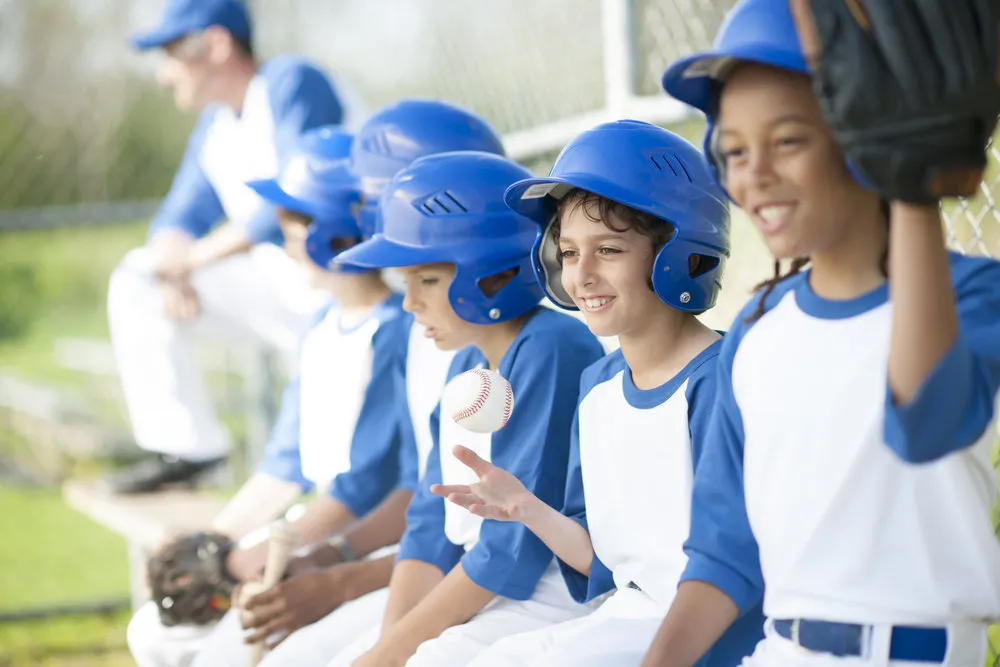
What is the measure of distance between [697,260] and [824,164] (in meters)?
0.83

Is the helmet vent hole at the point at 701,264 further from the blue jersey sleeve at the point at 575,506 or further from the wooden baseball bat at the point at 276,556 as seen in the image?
the wooden baseball bat at the point at 276,556

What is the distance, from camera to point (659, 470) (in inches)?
98.4

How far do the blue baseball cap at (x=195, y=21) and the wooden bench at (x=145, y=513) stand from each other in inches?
82.3

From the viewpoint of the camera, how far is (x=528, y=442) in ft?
9.59

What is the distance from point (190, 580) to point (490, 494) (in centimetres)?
186

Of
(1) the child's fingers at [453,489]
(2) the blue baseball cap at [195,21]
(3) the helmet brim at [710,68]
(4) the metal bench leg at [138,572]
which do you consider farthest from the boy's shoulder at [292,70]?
(3) the helmet brim at [710,68]

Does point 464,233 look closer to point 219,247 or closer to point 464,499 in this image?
point 464,499

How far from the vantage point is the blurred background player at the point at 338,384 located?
3.95 m

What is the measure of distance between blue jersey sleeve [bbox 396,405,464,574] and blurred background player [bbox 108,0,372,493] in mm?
2382

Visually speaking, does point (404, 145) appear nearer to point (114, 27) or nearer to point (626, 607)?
point (626, 607)

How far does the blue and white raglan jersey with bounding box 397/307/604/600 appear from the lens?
2.87 m

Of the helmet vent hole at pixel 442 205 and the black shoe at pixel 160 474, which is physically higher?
the helmet vent hole at pixel 442 205

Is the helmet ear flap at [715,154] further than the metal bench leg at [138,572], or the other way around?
the metal bench leg at [138,572]

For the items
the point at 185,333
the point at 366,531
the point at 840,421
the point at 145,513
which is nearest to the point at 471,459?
the point at 840,421
